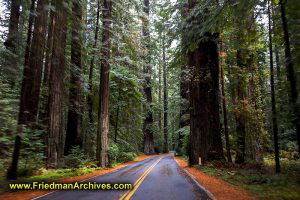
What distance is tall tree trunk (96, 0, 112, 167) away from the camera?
15.6m

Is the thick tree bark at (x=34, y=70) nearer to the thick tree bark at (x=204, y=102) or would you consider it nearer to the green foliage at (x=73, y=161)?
the green foliage at (x=73, y=161)

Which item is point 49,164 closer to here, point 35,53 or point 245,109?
point 35,53

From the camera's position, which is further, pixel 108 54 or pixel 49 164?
pixel 108 54

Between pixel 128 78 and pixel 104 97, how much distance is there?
18.4ft

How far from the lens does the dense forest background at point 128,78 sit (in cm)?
779

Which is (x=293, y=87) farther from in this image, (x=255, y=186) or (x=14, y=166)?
(x=14, y=166)

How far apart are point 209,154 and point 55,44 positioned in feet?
36.0

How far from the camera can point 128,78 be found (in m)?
21.4

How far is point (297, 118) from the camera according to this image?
7078 mm

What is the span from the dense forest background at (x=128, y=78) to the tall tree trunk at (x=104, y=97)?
0.07 meters

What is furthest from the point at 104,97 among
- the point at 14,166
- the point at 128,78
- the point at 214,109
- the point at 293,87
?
the point at 293,87

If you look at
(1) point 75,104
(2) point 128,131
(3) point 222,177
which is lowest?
(3) point 222,177

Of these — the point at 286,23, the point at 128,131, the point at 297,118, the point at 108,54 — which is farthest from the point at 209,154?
the point at 128,131

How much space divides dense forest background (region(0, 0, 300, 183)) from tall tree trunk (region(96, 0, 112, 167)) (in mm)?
71
